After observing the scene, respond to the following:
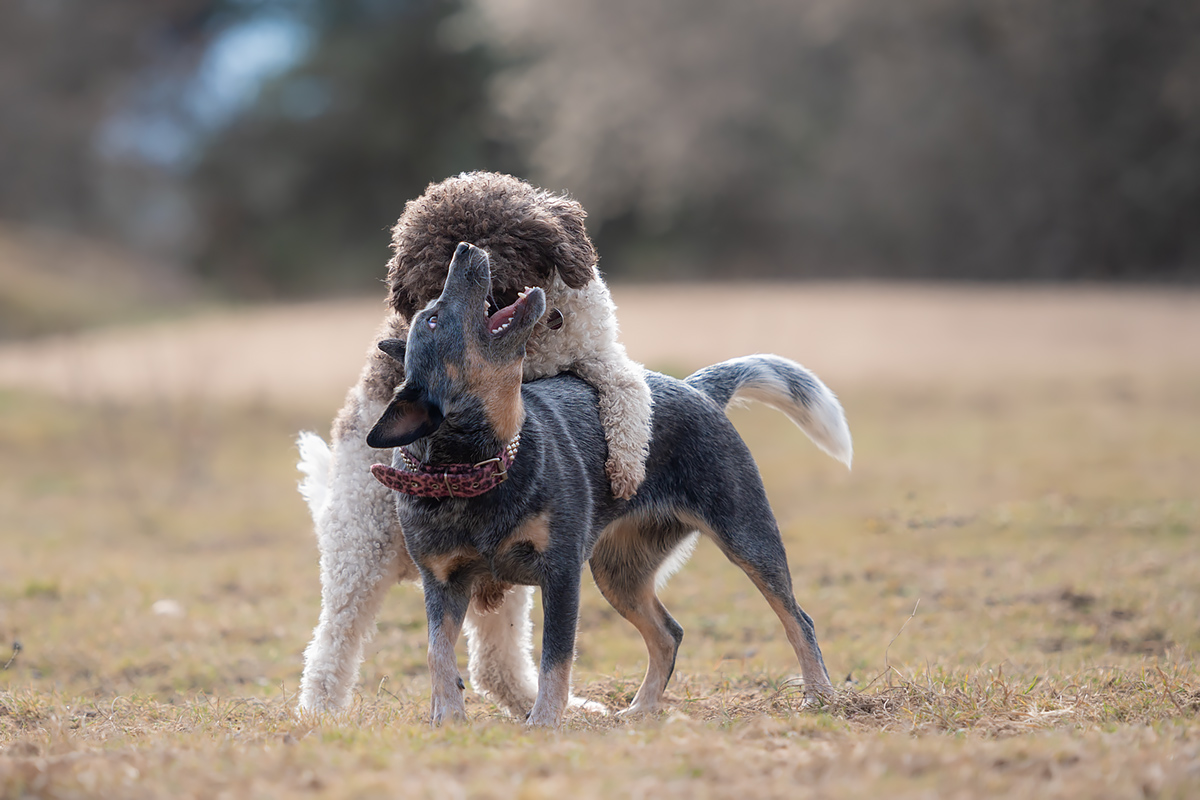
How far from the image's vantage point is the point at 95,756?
3312 mm

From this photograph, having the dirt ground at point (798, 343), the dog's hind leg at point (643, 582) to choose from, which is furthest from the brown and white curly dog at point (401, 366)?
the dirt ground at point (798, 343)

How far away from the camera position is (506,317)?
3.73 m

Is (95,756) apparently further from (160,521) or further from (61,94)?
(61,94)

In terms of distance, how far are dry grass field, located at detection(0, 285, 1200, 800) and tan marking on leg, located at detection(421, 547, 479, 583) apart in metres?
0.51

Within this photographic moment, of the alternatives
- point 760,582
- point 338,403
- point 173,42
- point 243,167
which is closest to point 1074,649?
point 760,582

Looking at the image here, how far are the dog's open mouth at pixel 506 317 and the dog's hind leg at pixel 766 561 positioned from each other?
1.14 metres

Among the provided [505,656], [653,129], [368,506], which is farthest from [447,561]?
[653,129]

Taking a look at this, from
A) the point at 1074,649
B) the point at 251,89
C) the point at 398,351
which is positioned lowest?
the point at 1074,649

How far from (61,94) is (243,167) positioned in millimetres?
5923

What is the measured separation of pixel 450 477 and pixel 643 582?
Answer: 4.48ft

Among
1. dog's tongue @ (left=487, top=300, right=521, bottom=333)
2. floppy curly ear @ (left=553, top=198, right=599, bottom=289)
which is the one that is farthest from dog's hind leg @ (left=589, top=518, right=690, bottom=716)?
dog's tongue @ (left=487, top=300, right=521, bottom=333)

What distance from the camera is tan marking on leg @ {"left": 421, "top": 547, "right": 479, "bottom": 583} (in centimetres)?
368

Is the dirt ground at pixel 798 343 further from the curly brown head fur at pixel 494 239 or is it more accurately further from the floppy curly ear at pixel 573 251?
the floppy curly ear at pixel 573 251

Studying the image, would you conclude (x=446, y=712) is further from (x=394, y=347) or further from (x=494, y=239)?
(x=494, y=239)
